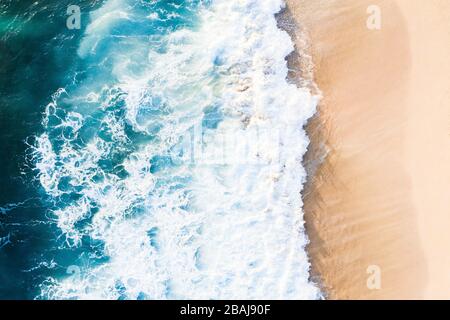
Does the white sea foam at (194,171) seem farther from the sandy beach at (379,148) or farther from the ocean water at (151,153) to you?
the sandy beach at (379,148)

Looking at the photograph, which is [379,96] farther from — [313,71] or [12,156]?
[12,156]

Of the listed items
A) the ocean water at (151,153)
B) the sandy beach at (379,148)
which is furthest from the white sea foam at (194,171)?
the sandy beach at (379,148)

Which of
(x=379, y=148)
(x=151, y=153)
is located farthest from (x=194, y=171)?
(x=379, y=148)

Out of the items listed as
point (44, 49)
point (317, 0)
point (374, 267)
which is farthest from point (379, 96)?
point (44, 49)

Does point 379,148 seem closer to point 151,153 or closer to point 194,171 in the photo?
point 194,171
